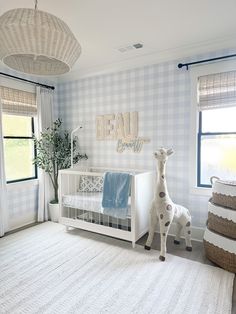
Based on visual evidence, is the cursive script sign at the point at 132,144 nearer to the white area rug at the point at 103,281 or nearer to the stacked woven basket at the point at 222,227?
the stacked woven basket at the point at 222,227

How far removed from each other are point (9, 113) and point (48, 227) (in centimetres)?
187

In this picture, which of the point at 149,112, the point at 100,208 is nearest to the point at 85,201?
the point at 100,208

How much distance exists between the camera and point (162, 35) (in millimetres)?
2582

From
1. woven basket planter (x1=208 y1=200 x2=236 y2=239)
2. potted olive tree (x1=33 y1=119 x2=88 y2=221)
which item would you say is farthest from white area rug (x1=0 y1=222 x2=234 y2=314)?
potted olive tree (x1=33 y1=119 x2=88 y2=221)

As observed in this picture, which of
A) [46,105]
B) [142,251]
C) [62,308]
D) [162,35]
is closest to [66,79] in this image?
[46,105]

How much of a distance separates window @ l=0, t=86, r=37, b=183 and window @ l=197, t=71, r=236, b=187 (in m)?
2.66

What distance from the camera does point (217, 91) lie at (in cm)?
278

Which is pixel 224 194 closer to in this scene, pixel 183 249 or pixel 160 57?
pixel 183 249

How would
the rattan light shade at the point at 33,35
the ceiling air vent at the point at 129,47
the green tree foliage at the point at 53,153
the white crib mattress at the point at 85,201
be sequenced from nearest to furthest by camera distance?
the rattan light shade at the point at 33,35 < the ceiling air vent at the point at 129,47 < the white crib mattress at the point at 85,201 < the green tree foliage at the point at 53,153

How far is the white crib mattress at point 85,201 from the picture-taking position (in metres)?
3.01

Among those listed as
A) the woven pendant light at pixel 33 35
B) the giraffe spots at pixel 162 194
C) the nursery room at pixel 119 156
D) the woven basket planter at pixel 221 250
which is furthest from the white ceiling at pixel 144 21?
the woven basket planter at pixel 221 250

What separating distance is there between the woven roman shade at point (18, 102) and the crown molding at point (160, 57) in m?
0.84

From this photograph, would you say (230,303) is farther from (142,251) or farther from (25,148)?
(25,148)

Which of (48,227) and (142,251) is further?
(48,227)
